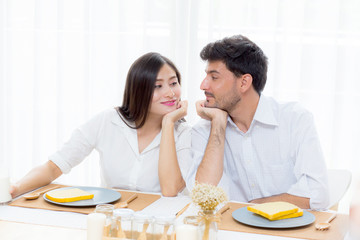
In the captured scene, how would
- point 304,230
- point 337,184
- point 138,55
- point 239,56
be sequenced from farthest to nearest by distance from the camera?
point 138,55 → point 239,56 → point 337,184 → point 304,230

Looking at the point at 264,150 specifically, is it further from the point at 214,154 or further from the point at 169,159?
the point at 169,159

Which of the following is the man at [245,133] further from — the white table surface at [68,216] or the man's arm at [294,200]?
the white table surface at [68,216]

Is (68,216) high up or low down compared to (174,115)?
down

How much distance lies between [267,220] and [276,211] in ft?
0.14

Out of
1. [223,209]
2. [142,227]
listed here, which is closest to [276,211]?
[223,209]

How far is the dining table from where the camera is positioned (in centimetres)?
139

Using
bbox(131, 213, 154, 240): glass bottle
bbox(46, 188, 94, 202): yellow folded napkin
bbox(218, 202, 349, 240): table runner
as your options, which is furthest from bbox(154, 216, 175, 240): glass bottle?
bbox(46, 188, 94, 202): yellow folded napkin

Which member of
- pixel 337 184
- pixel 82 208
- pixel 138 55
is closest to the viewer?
pixel 82 208

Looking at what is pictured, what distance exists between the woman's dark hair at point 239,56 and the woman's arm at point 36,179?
0.89 meters

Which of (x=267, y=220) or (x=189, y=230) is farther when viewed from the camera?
(x=267, y=220)

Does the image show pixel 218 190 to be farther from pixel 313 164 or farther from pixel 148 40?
pixel 148 40

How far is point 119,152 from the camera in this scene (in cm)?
218

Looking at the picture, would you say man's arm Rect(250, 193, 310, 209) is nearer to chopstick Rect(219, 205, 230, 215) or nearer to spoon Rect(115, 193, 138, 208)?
chopstick Rect(219, 205, 230, 215)

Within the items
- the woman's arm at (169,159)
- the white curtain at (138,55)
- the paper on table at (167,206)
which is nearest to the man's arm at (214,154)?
the woman's arm at (169,159)
